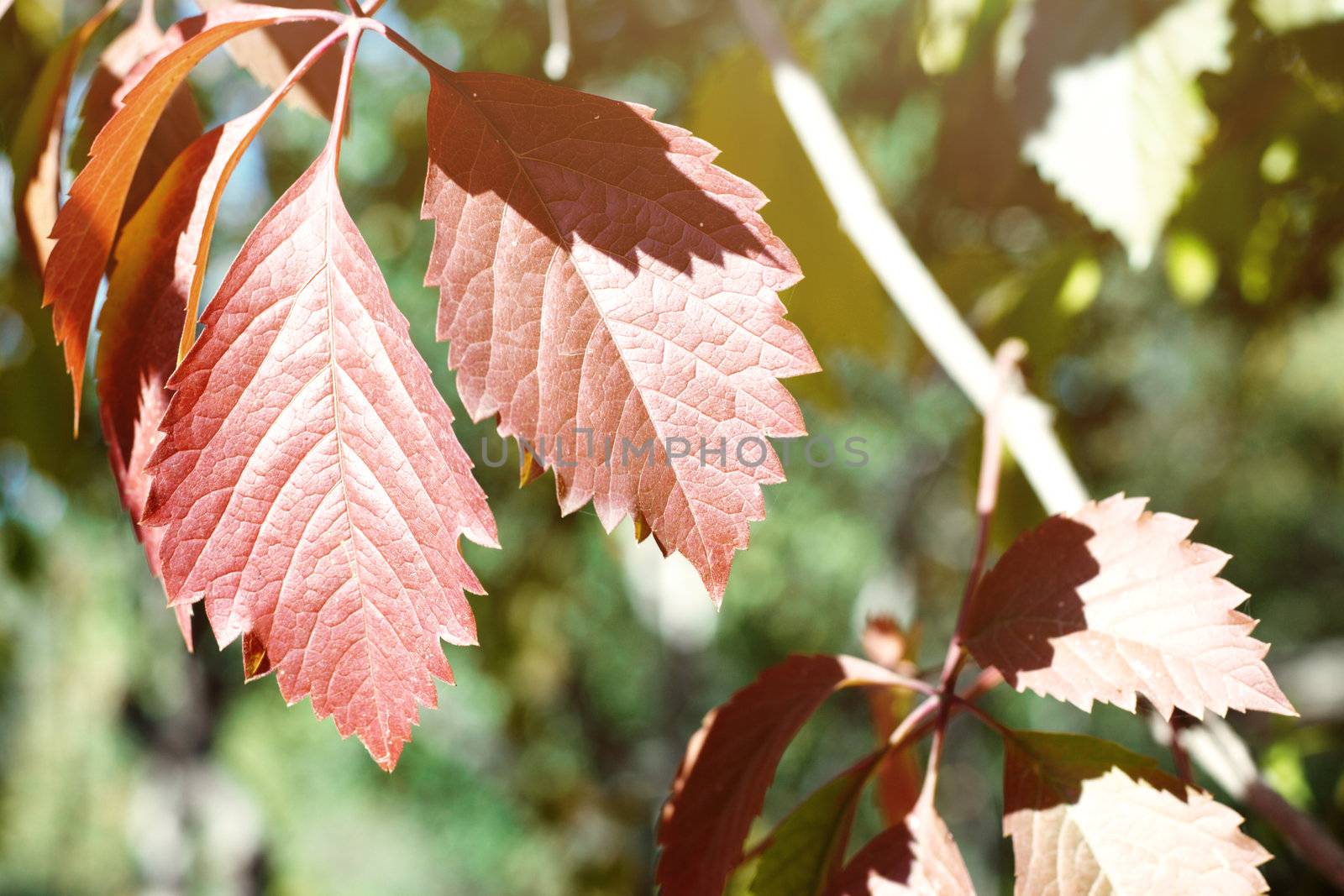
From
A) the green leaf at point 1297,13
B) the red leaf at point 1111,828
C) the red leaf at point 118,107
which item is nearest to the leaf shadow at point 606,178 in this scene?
the red leaf at point 118,107

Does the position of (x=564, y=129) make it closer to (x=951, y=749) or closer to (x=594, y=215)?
(x=594, y=215)

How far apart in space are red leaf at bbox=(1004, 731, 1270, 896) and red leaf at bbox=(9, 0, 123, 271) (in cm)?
66

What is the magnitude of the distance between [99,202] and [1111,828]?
0.62 metres

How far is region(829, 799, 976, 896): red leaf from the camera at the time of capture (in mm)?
493

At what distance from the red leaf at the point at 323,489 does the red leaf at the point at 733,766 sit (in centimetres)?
21

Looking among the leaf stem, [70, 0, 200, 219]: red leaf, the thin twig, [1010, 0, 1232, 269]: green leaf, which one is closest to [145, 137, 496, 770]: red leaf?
the leaf stem

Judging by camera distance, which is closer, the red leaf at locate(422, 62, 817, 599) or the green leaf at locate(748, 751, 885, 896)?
the red leaf at locate(422, 62, 817, 599)

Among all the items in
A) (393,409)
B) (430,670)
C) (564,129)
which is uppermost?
(564,129)

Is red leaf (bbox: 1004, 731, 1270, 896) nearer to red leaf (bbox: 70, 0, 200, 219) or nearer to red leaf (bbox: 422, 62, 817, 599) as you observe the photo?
red leaf (bbox: 422, 62, 817, 599)

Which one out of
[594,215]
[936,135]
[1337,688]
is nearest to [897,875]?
[594,215]

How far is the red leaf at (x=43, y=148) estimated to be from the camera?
552mm

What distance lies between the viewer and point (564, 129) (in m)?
0.40

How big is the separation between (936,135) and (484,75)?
3.93ft

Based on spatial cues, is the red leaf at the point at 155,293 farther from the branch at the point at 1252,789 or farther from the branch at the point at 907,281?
the branch at the point at 1252,789
